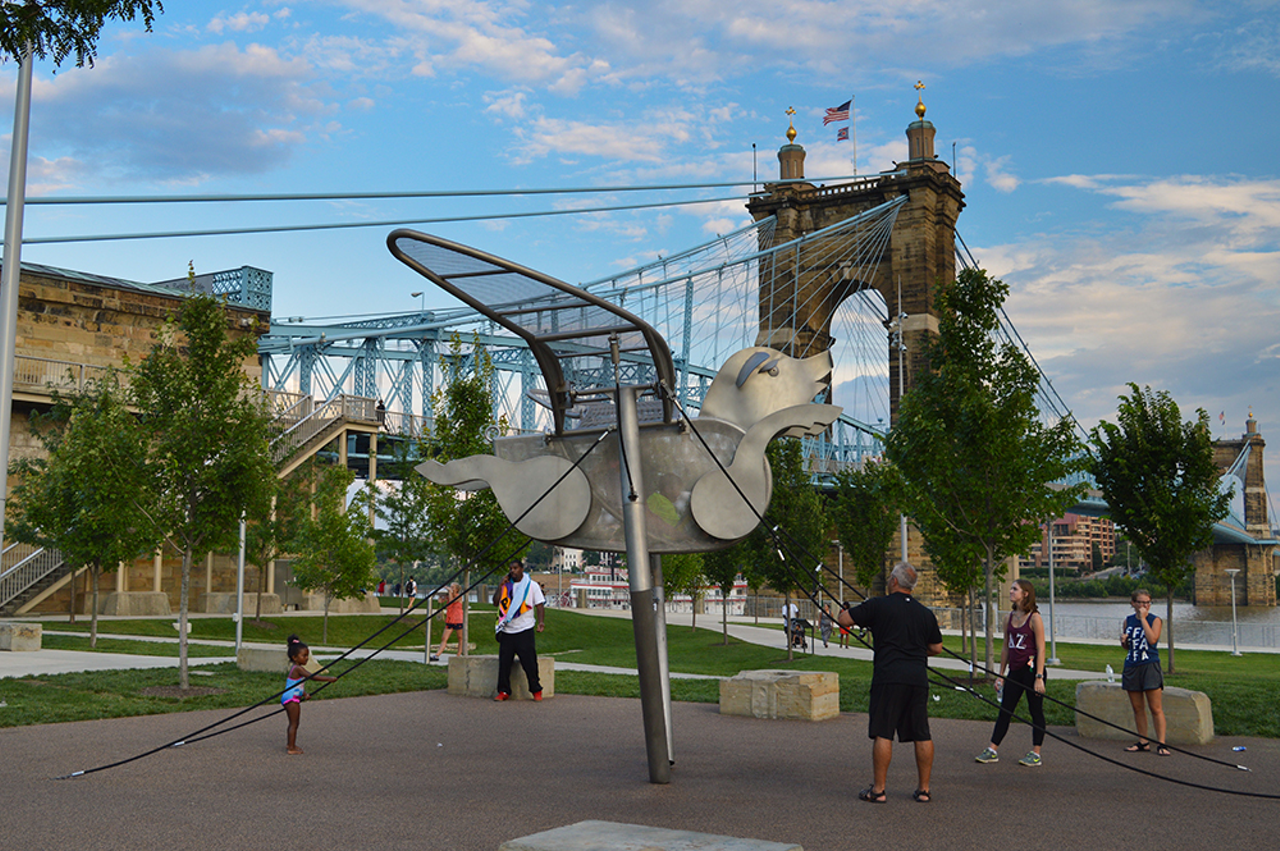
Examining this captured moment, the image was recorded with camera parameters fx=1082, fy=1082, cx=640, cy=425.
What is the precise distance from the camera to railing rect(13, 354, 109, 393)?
2847 cm

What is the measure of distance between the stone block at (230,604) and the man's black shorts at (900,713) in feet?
89.2

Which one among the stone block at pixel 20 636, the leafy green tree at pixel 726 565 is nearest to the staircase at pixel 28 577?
the stone block at pixel 20 636

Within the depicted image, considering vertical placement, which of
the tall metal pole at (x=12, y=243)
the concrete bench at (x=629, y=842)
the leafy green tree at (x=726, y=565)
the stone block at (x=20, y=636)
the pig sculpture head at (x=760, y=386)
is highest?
the tall metal pole at (x=12, y=243)

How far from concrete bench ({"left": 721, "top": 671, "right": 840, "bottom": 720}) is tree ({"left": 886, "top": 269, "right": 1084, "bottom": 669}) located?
5764 mm

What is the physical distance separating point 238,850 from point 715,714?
7.31 m

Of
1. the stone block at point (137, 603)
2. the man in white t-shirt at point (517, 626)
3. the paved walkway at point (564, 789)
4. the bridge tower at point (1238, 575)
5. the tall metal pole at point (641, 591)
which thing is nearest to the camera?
the paved walkway at point (564, 789)

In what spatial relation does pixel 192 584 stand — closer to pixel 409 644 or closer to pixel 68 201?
pixel 409 644

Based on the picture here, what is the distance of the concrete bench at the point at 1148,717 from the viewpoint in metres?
10.1

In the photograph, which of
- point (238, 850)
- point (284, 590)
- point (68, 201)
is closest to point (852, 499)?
point (284, 590)

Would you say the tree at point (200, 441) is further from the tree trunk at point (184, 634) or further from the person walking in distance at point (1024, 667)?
the person walking in distance at point (1024, 667)

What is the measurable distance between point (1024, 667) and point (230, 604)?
2756cm

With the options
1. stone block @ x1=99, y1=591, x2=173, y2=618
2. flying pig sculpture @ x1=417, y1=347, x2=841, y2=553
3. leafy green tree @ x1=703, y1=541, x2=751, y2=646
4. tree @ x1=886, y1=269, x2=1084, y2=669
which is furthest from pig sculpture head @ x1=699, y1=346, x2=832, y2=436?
stone block @ x1=99, y1=591, x2=173, y2=618

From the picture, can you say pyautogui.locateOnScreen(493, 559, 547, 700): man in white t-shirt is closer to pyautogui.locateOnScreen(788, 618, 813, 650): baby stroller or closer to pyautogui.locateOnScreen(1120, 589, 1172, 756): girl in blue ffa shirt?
pyautogui.locateOnScreen(1120, 589, 1172, 756): girl in blue ffa shirt

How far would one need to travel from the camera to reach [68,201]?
545 inches
